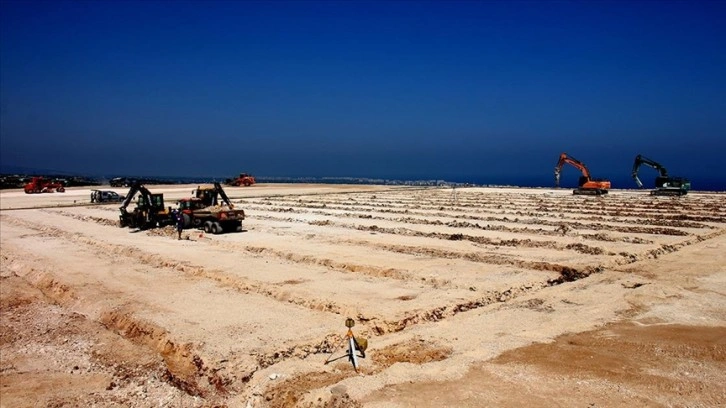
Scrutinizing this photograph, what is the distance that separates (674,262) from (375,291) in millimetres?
9797

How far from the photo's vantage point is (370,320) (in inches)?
422

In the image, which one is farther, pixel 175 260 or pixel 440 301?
pixel 175 260

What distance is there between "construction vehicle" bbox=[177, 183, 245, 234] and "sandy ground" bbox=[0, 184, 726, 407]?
7.24 ft

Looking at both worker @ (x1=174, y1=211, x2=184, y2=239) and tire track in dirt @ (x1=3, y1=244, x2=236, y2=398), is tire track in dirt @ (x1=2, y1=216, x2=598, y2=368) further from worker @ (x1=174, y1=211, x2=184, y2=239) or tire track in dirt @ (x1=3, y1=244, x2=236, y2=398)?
worker @ (x1=174, y1=211, x2=184, y2=239)

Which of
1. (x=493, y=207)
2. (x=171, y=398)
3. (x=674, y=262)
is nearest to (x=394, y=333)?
(x=171, y=398)

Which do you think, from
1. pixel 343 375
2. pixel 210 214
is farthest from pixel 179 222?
pixel 343 375

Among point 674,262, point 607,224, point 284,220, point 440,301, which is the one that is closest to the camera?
point 440,301

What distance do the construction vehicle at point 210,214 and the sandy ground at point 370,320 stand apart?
7.24 feet

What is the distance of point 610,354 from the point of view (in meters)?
8.73

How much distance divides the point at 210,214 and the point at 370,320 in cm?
1512

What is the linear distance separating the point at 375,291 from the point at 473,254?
5.83 m

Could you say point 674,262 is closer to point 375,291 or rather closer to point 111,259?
point 375,291

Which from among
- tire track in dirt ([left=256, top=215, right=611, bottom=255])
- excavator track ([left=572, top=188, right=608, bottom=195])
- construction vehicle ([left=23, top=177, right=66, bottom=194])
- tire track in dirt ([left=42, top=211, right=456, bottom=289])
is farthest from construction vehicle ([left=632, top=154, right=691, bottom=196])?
construction vehicle ([left=23, top=177, right=66, bottom=194])

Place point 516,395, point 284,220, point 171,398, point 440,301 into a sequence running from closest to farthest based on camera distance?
point 516,395 → point 171,398 → point 440,301 → point 284,220
